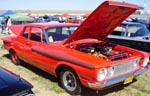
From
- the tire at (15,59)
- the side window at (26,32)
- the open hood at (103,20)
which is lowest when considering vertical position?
the tire at (15,59)

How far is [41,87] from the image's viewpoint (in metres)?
5.63

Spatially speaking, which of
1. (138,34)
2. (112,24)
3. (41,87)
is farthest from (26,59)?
(138,34)

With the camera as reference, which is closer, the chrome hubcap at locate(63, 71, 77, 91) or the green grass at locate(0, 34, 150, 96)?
the chrome hubcap at locate(63, 71, 77, 91)

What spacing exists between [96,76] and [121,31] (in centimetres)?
529

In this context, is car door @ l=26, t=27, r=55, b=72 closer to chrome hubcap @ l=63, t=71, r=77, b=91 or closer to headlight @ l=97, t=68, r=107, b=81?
chrome hubcap @ l=63, t=71, r=77, b=91

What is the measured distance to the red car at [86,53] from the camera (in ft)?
14.9

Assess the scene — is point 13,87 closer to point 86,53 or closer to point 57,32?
point 86,53

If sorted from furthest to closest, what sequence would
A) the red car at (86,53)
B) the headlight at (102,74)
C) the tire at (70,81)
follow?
the tire at (70,81) → the red car at (86,53) → the headlight at (102,74)

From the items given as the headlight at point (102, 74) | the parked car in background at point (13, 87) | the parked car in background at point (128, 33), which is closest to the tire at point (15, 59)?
the parked car in background at point (128, 33)

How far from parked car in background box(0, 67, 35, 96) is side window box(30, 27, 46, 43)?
2.40 m

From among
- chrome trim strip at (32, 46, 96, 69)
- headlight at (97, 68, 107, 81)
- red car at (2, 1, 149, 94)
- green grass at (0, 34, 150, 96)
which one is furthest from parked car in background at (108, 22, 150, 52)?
headlight at (97, 68, 107, 81)

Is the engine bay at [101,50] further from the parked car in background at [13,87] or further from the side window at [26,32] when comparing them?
the parked car in background at [13,87]

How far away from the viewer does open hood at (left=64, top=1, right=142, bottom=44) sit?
4828 millimetres

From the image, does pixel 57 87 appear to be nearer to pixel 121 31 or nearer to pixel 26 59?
pixel 26 59
